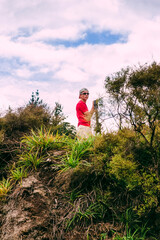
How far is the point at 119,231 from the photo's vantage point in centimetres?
428

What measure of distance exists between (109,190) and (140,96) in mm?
1924

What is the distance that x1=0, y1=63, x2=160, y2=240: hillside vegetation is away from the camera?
4.20 metres

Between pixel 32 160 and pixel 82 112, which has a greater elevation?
pixel 82 112

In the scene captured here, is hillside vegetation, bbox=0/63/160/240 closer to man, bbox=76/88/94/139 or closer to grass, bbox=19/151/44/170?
grass, bbox=19/151/44/170

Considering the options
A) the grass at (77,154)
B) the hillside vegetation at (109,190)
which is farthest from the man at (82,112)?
the hillside vegetation at (109,190)

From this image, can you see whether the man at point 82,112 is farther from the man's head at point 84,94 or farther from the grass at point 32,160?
the grass at point 32,160

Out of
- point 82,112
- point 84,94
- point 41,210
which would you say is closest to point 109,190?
point 41,210

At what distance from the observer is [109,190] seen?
15.4 feet

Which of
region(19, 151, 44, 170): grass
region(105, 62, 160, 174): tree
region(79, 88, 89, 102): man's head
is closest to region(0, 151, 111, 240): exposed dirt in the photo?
region(19, 151, 44, 170): grass

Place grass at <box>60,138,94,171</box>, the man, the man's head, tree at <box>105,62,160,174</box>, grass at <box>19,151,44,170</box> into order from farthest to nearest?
the man's head, the man, grass at <box>19,151,44,170</box>, grass at <box>60,138,94,171</box>, tree at <box>105,62,160,174</box>

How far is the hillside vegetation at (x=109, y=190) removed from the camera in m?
4.20

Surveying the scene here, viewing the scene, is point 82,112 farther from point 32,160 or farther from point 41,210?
point 41,210

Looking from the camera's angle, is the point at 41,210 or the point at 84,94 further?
the point at 84,94

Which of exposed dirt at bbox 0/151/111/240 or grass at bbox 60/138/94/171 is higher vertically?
grass at bbox 60/138/94/171
